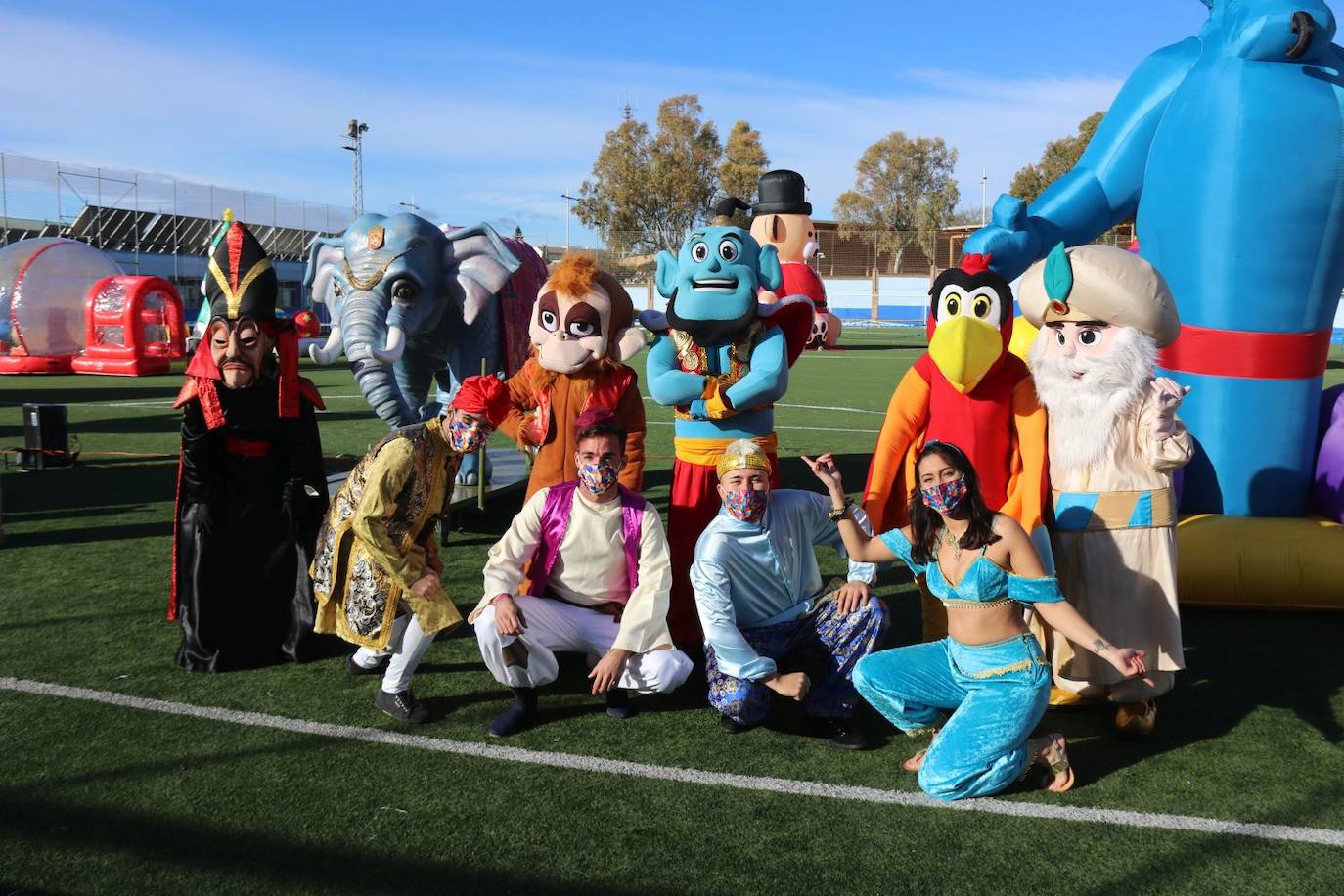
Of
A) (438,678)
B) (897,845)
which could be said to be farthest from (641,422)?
(897,845)

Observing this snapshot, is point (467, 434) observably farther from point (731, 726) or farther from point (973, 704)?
point (973, 704)

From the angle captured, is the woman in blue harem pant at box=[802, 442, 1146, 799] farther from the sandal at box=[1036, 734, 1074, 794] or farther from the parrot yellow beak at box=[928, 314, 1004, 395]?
the parrot yellow beak at box=[928, 314, 1004, 395]

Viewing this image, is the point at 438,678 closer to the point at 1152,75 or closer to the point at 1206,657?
the point at 1206,657

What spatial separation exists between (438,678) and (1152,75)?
4.51 metres

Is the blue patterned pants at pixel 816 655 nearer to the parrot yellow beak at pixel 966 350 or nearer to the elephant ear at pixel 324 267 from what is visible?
the parrot yellow beak at pixel 966 350

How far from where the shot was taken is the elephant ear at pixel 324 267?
7.33 m

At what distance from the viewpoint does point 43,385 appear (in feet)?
57.5

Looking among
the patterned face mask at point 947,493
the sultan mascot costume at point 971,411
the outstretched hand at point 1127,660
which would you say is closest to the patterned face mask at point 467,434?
the sultan mascot costume at point 971,411

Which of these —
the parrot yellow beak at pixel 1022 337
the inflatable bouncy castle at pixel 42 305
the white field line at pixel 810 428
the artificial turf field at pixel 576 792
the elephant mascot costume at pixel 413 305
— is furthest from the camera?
the inflatable bouncy castle at pixel 42 305

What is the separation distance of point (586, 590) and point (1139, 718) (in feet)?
6.65

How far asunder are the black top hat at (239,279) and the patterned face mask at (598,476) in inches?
63.1

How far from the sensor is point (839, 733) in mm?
3783

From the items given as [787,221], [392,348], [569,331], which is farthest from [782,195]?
[569,331]

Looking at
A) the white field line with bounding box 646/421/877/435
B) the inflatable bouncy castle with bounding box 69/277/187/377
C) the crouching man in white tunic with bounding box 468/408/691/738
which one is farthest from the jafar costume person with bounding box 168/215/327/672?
the inflatable bouncy castle with bounding box 69/277/187/377
